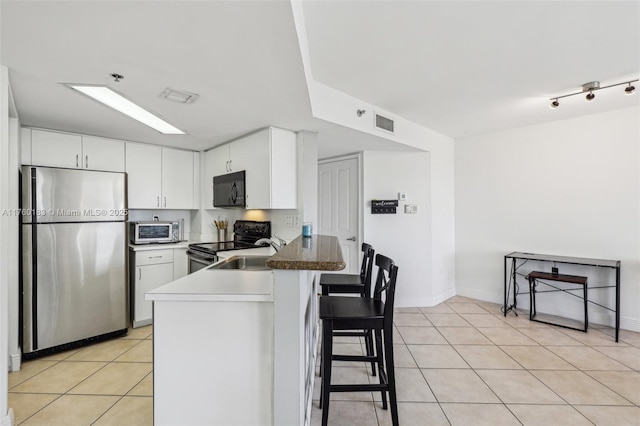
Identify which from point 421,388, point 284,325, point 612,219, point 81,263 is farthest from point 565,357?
point 81,263

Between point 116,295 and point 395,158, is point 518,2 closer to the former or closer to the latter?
point 395,158

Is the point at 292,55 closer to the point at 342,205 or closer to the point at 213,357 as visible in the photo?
the point at 213,357

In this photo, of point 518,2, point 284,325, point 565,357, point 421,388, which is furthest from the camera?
point 565,357

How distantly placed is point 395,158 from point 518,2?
2470 millimetres

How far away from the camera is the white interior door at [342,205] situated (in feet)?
13.5

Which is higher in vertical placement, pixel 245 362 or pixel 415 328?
pixel 245 362

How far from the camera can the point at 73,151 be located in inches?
117

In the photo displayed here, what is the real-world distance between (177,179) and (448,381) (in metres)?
3.64

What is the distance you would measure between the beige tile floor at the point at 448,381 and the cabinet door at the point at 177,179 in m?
1.57

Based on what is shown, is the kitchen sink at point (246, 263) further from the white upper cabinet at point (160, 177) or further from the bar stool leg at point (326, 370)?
the white upper cabinet at point (160, 177)

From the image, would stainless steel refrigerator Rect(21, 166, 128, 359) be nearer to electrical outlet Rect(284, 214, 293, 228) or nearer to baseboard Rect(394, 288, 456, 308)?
electrical outlet Rect(284, 214, 293, 228)

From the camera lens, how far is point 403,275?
13.1 feet

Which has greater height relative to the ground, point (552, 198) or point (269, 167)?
point (269, 167)

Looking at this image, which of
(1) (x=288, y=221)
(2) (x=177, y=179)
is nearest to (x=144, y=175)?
(2) (x=177, y=179)
